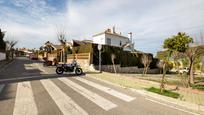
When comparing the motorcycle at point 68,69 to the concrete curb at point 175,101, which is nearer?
the concrete curb at point 175,101

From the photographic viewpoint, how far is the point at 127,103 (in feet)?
24.6

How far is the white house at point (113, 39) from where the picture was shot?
138 ft

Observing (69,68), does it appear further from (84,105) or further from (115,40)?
(115,40)

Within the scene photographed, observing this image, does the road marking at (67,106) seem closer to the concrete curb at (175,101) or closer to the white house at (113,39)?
the concrete curb at (175,101)

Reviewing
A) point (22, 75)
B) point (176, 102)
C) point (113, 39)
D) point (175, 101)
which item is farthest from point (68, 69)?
point (113, 39)

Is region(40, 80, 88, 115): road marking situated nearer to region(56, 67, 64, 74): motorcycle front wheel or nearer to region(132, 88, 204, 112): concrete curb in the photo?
region(132, 88, 204, 112): concrete curb

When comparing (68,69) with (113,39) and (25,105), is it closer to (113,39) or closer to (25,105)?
(25,105)

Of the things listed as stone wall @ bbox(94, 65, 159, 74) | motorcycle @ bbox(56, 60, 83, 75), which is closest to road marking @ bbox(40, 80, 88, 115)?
motorcycle @ bbox(56, 60, 83, 75)

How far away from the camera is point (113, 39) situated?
43.6 m

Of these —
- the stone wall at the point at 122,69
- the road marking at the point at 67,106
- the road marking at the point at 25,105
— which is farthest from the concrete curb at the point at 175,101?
the stone wall at the point at 122,69

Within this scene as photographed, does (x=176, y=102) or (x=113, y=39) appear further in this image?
(x=113, y=39)

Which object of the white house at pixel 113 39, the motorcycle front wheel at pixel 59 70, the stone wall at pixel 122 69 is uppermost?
the white house at pixel 113 39

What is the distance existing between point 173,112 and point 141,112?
116 cm

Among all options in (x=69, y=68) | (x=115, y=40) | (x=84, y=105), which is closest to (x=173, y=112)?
(x=84, y=105)
